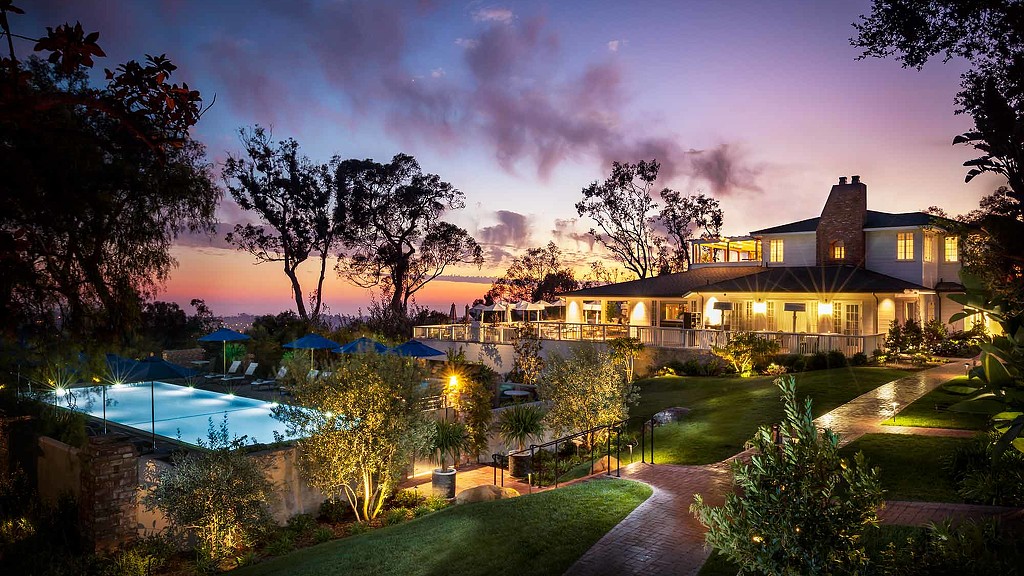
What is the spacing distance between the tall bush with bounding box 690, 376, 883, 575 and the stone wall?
1072 centimetres

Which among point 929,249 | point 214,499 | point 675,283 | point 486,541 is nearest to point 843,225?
point 929,249

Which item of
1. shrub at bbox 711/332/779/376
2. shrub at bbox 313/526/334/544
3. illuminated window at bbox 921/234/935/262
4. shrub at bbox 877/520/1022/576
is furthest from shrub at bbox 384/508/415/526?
illuminated window at bbox 921/234/935/262

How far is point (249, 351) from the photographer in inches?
1246

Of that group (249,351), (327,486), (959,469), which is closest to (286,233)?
(249,351)

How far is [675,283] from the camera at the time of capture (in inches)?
1428

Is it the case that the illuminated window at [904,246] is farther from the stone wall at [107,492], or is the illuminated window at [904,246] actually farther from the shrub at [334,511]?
the stone wall at [107,492]

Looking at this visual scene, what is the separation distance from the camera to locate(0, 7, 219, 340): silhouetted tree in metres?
3.06

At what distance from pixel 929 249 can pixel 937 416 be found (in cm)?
1972

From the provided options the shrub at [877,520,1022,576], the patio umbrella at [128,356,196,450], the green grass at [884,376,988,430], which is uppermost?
the patio umbrella at [128,356,196,450]

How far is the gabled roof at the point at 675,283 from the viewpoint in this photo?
34500 mm

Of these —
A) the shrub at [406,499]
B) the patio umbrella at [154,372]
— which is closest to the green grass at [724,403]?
the shrub at [406,499]

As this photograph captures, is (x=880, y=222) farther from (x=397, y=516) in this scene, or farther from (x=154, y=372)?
(x=154, y=372)

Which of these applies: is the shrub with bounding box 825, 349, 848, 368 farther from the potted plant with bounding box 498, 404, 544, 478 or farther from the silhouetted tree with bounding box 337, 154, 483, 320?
the silhouetted tree with bounding box 337, 154, 483, 320

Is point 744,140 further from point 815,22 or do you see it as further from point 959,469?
point 959,469
